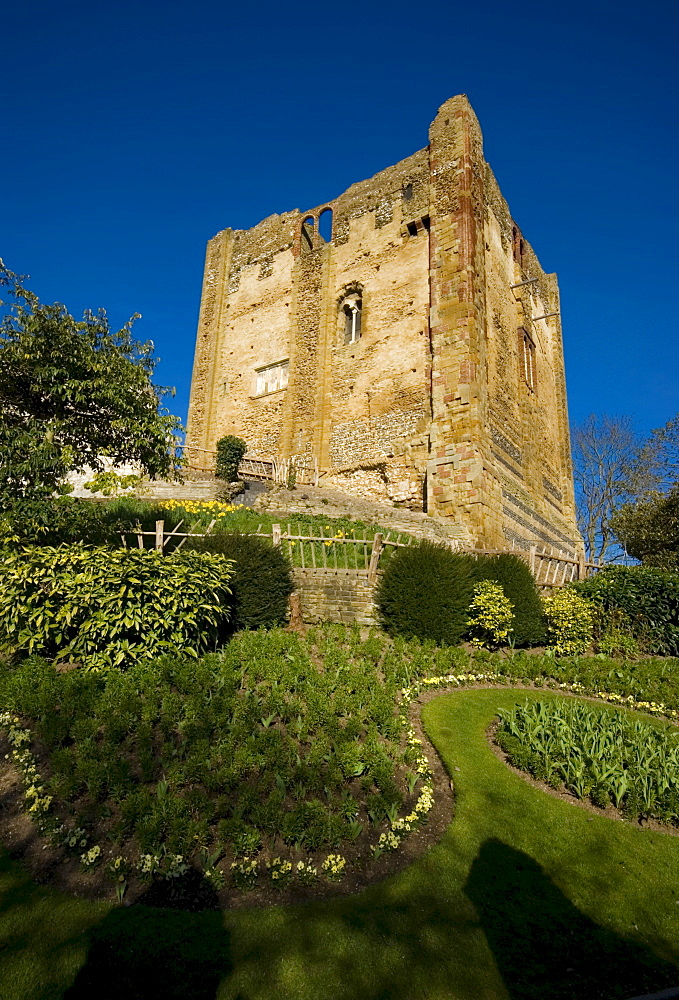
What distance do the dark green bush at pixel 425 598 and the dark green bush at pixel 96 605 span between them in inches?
144

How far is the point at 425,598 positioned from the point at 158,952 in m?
6.90

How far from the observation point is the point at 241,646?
809 cm

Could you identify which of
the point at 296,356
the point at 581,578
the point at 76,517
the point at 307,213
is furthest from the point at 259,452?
the point at 76,517

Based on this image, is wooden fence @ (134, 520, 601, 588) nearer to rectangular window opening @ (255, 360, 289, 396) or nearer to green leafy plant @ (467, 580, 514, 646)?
green leafy plant @ (467, 580, 514, 646)

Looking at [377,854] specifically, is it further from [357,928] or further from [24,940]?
[24,940]

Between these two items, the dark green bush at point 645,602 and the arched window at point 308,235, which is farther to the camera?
the arched window at point 308,235

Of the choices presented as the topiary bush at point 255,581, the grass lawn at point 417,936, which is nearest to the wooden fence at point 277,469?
the topiary bush at point 255,581

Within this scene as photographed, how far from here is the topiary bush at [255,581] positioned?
30.0ft

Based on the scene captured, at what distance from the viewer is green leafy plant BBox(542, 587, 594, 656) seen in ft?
34.4

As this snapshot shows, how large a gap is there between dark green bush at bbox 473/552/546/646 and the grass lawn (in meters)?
5.78

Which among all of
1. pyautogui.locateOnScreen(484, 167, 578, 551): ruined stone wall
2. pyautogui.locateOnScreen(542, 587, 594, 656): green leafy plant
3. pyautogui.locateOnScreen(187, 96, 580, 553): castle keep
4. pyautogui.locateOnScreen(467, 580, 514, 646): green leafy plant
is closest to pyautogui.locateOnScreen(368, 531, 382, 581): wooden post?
pyautogui.locateOnScreen(467, 580, 514, 646): green leafy plant

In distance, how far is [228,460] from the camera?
17.9 m

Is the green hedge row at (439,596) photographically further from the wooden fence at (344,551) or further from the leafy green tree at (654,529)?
the leafy green tree at (654,529)

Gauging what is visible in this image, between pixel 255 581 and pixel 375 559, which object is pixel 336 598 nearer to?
pixel 375 559
